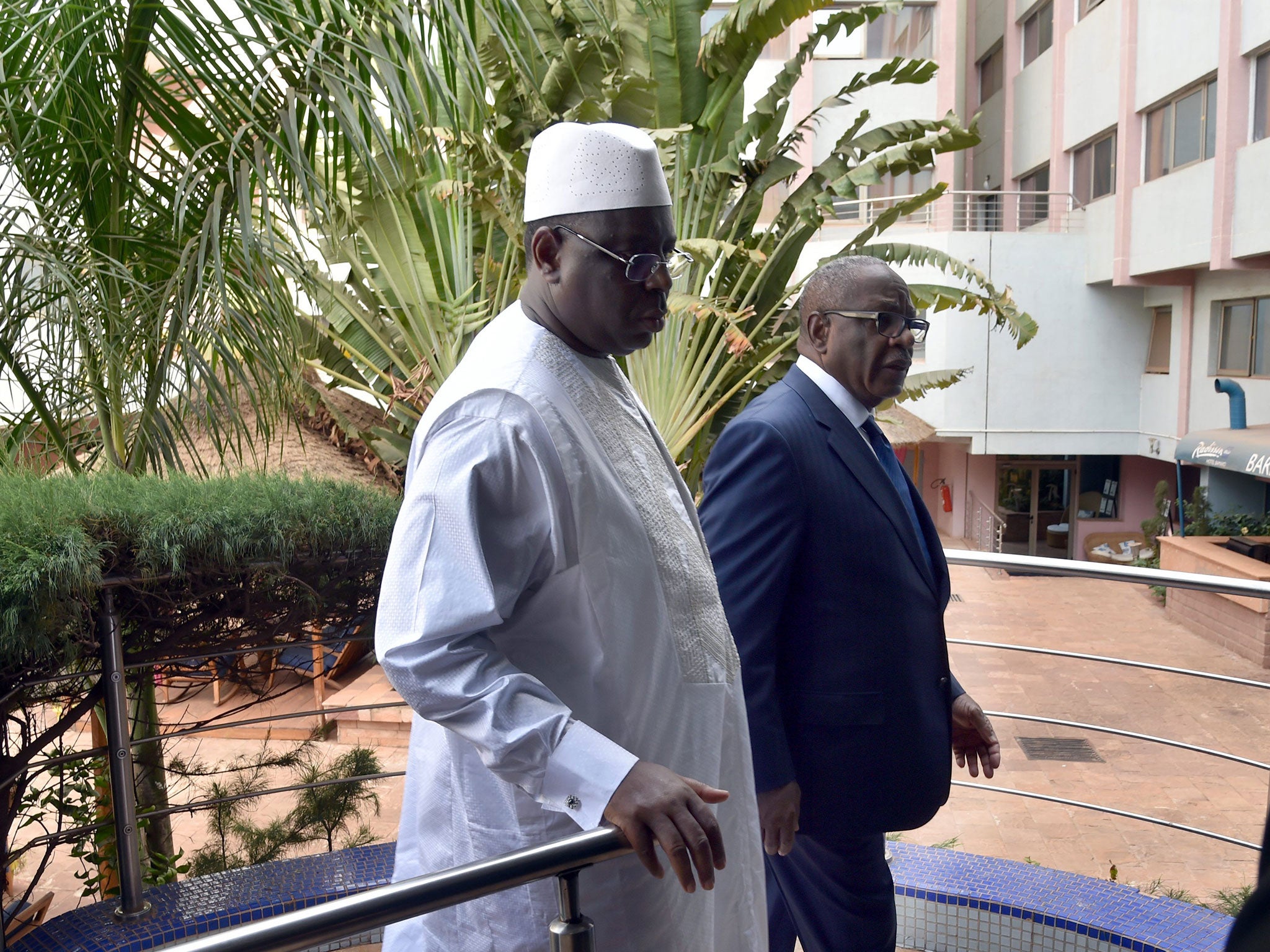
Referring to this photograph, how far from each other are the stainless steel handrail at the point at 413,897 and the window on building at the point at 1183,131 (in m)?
17.2

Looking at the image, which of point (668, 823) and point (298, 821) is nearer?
point (668, 823)

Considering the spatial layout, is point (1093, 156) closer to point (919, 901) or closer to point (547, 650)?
point (919, 901)

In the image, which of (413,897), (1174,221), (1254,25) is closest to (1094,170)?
(1174,221)

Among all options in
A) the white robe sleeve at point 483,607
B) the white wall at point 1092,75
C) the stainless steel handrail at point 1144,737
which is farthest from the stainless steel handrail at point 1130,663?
the white wall at point 1092,75

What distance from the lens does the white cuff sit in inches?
54.1

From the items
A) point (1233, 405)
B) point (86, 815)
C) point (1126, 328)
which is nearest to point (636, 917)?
point (86, 815)

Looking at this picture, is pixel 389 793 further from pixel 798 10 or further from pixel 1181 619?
pixel 1181 619

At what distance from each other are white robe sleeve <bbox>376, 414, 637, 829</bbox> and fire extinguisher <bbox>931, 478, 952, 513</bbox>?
2350cm

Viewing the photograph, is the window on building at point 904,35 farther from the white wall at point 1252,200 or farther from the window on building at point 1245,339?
the window on building at point 1245,339

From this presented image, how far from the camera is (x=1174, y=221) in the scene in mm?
16938

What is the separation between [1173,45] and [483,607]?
1862 cm

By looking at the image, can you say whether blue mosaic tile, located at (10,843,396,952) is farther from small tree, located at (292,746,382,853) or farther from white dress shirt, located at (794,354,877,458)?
white dress shirt, located at (794,354,877,458)

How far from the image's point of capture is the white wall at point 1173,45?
52.5 feet

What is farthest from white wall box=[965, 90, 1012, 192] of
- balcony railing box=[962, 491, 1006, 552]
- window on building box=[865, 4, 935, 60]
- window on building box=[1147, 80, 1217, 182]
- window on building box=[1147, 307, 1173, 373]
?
balcony railing box=[962, 491, 1006, 552]
